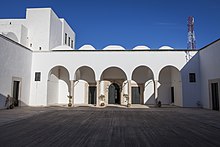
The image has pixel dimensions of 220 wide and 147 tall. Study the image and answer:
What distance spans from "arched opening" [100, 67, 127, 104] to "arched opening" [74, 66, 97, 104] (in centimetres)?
128

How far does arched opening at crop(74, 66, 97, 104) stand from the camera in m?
19.5

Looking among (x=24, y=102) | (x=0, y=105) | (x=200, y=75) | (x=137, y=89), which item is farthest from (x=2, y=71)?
(x=200, y=75)

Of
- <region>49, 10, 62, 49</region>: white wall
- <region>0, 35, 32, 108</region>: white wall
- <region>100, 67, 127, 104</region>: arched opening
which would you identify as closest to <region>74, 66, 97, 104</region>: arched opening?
<region>100, 67, 127, 104</region>: arched opening

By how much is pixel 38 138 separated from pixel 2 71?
968 centimetres

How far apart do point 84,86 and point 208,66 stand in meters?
11.8

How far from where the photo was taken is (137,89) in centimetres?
1956

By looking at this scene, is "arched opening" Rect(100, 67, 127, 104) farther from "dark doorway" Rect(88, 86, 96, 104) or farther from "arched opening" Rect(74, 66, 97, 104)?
"arched opening" Rect(74, 66, 97, 104)

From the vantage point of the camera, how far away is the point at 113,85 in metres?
19.8

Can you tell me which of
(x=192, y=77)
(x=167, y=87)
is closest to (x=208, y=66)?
(x=192, y=77)

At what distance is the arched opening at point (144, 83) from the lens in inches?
755

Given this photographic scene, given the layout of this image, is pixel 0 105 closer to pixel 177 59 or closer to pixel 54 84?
pixel 54 84

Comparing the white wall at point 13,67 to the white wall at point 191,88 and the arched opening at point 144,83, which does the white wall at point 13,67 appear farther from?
the white wall at point 191,88

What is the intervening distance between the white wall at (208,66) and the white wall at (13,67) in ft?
49.3

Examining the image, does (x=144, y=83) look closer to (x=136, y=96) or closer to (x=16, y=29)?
(x=136, y=96)
